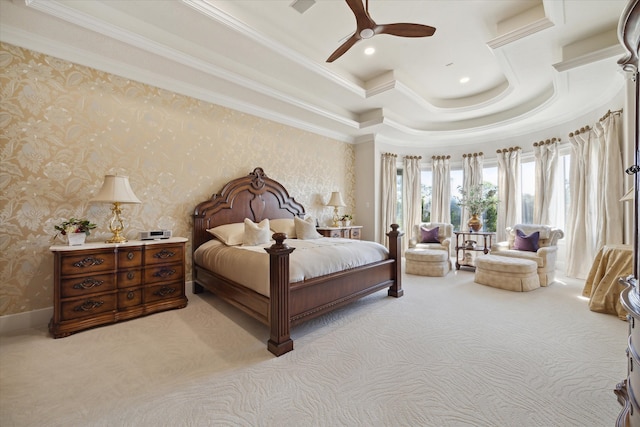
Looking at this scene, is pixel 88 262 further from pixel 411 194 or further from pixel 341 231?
pixel 411 194

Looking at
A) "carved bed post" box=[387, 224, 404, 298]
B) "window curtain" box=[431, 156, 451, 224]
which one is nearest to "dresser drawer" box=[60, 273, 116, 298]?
"carved bed post" box=[387, 224, 404, 298]

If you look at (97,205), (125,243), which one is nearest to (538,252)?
(125,243)

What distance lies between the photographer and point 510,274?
387cm

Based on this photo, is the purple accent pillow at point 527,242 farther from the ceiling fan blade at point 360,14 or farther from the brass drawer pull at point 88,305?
the brass drawer pull at point 88,305

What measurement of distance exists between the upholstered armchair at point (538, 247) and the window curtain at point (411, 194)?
208 cm

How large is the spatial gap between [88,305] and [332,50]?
4.21 m

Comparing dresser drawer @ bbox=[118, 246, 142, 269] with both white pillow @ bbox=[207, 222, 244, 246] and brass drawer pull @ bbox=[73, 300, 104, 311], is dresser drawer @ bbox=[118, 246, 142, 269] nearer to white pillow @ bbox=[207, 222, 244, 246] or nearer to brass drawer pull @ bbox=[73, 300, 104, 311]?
brass drawer pull @ bbox=[73, 300, 104, 311]

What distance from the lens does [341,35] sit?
3498 mm

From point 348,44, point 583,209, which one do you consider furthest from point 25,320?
point 583,209

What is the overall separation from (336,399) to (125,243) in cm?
261

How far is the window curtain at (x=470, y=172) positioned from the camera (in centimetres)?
640

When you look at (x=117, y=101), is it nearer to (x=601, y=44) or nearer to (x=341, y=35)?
(x=341, y=35)

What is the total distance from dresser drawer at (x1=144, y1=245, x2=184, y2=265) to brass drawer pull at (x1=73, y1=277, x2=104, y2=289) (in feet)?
1.46

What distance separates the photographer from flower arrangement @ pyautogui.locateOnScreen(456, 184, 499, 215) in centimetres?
570
